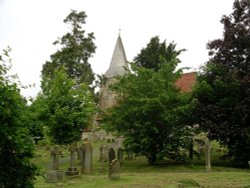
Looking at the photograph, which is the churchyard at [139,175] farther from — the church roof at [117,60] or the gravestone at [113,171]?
the church roof at [117,60]

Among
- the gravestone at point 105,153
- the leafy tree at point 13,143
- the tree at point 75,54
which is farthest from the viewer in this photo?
the tree at point 75,54

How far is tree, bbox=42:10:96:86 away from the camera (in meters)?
37.1

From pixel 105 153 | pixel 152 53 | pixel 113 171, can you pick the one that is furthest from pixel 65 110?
→ pixel 152 53

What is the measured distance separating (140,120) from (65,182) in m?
7.40

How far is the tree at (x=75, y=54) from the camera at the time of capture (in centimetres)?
3709

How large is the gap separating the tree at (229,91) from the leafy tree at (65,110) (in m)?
6.70

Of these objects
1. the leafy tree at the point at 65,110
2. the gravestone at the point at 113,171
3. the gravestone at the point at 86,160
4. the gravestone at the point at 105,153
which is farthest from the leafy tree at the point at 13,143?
the gravestone at the point at 105,153

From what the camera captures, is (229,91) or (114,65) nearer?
(229,91)

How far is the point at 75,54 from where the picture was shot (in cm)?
3738

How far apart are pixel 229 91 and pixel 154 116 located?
441cm

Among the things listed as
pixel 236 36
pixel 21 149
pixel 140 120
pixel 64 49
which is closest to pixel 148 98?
pixel 140 120

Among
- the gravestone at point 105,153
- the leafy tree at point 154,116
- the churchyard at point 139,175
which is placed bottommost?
the churchyard at point 139,175

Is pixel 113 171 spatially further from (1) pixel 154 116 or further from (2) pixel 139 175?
(1) pixel 154 116

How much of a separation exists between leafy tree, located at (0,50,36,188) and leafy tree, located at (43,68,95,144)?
560 inches
